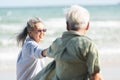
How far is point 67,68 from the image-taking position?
3.58 metres

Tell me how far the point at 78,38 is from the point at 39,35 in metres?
1.10

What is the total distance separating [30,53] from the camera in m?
4.37

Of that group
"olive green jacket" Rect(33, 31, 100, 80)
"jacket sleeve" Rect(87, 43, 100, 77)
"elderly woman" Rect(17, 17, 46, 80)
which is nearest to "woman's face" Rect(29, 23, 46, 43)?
"elderly woman" Rect(17, 17, 46, 80)

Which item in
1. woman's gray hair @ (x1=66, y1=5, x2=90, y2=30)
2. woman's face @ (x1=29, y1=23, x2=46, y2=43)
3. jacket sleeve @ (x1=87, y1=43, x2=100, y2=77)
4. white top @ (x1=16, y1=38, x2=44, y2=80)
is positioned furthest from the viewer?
woman's face @ (x1=29, y1=23, x2=46, y2=43)

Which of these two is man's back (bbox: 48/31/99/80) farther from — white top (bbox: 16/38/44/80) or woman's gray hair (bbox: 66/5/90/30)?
white top (bbox: 16/38/44/80)

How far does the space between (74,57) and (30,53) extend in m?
0.94

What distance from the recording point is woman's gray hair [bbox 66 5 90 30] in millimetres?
3529

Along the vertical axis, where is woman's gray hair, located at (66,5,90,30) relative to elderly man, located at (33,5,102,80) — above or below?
above

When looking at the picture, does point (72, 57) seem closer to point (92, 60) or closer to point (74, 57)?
point (74, 57)

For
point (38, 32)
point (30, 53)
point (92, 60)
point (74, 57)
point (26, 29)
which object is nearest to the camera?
point (92, 60)

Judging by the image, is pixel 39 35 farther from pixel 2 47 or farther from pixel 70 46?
pixel 2 47

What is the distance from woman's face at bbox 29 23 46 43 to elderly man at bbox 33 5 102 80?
0.89 m

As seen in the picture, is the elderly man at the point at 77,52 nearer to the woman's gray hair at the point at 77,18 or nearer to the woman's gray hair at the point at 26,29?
the woman's gray hair at the point at 77,18

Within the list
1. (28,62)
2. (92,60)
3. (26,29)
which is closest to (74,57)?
(92,60)
